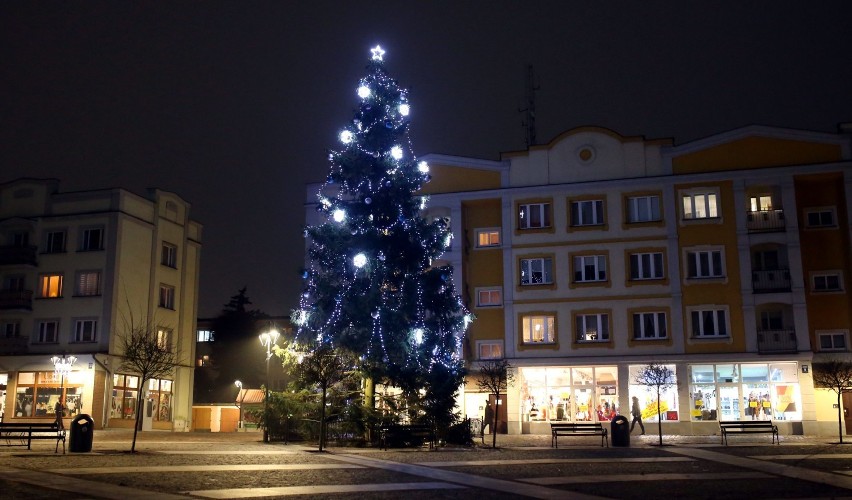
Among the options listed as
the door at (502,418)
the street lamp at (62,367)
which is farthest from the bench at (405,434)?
the street lamp at (62,367)

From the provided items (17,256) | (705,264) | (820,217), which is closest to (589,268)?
(705,264)

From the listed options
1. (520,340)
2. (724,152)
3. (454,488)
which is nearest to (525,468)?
(454,488)

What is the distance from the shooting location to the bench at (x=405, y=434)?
92.9 feet

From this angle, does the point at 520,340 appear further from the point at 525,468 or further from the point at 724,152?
the point at 525,468

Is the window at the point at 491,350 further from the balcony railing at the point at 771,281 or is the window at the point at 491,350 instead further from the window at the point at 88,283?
the window at the point at 88,283

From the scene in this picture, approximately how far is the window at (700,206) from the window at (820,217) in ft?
14.5

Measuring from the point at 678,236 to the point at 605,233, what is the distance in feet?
11.8

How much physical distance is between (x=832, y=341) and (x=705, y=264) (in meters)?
6.86

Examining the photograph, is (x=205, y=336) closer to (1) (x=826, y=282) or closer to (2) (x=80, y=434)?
(1) (x=826, y=282)

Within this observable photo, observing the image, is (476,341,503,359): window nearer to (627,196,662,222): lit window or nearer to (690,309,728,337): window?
(627,196,662,222): lit window

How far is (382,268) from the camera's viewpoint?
30422 millimetres

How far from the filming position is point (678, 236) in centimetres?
4322

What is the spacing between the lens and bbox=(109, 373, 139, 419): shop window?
156 ft

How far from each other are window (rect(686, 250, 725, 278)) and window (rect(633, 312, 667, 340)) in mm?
2617
